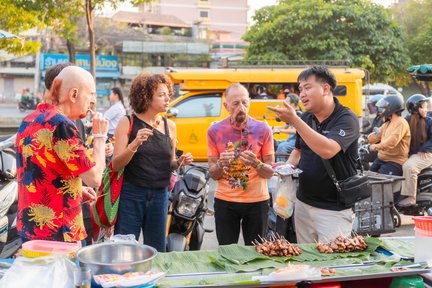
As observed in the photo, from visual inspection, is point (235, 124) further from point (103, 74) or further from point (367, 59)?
point (103, 74)

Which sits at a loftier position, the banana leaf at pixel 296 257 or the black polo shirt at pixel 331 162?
the black polo shirt at pixel 331 162

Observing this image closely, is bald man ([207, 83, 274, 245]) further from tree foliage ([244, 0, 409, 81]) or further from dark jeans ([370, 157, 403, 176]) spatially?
tree foliage ([244, 0, 409, 81])

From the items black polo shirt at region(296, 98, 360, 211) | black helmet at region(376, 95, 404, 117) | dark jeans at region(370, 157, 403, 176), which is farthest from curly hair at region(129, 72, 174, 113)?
dark jeans at region(370, 157, 403, 176)

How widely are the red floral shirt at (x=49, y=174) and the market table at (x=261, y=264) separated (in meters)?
0.57

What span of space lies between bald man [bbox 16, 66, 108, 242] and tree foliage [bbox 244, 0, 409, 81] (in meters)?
22.7

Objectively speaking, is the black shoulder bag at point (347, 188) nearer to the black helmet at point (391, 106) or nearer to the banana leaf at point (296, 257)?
the banana leaf at point (296, 257)

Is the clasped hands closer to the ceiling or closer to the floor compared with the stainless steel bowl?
closer to the ceiling

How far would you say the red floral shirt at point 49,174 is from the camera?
9.23 ft

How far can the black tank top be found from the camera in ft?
12.6

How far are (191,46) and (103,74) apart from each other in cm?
682

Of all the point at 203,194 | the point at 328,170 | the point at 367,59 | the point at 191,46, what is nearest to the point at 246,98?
the point at 328,170

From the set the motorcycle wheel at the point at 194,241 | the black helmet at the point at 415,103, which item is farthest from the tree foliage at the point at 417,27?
the motorcycle wheel at the point at 194,241

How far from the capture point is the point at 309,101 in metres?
3.59

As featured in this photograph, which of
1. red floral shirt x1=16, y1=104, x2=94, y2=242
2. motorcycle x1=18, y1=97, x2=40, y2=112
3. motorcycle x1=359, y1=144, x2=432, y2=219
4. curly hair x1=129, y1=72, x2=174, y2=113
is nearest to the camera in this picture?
red floral shirt x1=16, y1=104, x2=94, y2=242
